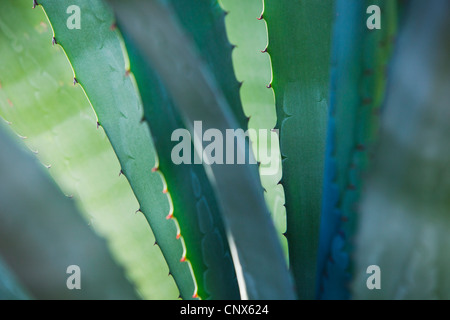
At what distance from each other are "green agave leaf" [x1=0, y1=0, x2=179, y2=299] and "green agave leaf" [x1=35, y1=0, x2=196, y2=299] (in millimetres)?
45

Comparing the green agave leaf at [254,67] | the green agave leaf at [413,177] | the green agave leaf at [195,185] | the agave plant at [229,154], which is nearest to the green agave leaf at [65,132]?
the agave plant at [229,154]

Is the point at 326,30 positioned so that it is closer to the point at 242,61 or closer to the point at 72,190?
the point at 242,61

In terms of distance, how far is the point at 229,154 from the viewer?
1.33 feet

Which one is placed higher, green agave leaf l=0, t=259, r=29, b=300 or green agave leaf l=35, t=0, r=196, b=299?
green agave leaf l=35, t=0, r=196, b=299

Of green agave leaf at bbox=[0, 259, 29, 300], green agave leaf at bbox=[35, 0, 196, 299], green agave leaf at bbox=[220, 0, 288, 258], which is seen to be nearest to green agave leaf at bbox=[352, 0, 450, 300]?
green agave leaf at bbox=[220, 0, 288, 258]

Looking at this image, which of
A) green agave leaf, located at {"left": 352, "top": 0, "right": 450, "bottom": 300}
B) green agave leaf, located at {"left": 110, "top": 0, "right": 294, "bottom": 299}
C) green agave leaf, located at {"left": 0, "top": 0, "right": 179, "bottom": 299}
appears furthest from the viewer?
green agave leaf, located at {"left": 0, "top": 0, "right": 179, "bottom": 299}

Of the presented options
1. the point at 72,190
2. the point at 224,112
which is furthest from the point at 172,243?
the point at 224,112

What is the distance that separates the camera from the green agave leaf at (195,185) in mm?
457

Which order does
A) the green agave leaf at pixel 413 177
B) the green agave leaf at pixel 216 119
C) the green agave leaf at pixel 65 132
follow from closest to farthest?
the green agave leaf at pixel 216 119 → the green agave leaf at pixel 413 177 → the green agave leaf at pixel 65 132

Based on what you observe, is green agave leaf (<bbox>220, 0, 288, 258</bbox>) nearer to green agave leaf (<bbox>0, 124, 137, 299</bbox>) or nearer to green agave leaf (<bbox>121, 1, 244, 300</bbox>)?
green agave leaf (<bbox>121, 1, 244, 300</bbox>)

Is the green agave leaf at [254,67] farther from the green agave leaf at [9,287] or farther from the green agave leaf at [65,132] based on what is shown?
the green agave leaf at [9,287]

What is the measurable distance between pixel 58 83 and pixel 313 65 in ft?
1.23

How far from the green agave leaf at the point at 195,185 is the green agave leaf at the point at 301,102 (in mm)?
75

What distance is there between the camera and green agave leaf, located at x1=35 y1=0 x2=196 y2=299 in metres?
0.54
